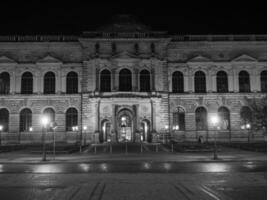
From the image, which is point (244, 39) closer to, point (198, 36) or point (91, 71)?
point (198, 36)

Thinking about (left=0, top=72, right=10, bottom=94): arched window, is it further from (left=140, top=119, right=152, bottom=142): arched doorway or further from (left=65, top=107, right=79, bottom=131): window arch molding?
(left=140, top=119, right=152, bottom=142): arched doorway

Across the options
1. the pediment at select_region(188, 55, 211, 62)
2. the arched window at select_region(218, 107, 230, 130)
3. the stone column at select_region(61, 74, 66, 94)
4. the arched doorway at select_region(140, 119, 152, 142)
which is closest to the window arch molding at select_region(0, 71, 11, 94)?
the stone column at select_region(61, 74, 66, 94)

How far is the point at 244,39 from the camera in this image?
58.2 metres

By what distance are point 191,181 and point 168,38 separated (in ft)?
136

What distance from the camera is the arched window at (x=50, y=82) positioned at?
5669 cm

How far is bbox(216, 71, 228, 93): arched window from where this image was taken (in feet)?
188

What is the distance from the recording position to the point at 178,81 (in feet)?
188

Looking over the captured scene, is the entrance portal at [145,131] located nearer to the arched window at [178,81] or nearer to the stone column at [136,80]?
the stone column at [136,80]

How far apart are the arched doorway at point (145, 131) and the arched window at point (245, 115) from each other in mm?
16769

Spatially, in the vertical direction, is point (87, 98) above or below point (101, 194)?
above

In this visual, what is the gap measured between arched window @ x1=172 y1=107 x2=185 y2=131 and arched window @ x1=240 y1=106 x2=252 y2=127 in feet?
34.3

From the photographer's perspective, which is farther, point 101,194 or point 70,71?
point 70,71

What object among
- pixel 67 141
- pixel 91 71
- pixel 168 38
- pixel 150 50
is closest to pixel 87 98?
pixel 91 71

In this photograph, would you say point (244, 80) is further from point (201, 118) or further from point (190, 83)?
point (201, 118)
